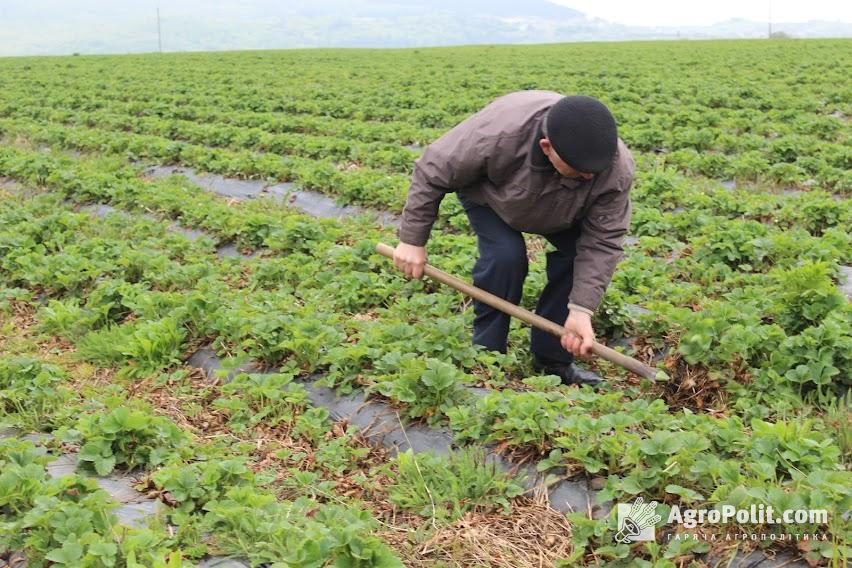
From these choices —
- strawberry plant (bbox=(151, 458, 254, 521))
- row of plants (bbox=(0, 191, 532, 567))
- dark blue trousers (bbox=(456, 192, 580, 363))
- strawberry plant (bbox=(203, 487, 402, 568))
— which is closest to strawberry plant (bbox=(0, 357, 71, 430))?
row of plants (bbox=(0, 191, 532, 567))

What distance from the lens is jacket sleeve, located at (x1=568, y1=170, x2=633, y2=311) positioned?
12.8ft

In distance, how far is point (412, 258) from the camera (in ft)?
14.0

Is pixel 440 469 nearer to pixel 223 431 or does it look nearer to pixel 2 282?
pixel 223 431

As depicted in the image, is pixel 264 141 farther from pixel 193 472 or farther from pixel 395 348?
pixel 193 472

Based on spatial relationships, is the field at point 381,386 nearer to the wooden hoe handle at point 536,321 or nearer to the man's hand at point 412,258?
the wooden hoe handle at point 536,321

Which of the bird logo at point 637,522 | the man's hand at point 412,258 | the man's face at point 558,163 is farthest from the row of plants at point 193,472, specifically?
the man's face at point 558,163

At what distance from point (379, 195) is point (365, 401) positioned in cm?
439

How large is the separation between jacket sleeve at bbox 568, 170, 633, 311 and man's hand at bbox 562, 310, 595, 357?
0.21 feet

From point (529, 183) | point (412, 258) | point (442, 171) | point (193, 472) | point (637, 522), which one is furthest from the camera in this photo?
point (412, 258)

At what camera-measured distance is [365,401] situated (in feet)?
13.5

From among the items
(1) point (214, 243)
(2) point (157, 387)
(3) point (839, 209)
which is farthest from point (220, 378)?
(3) point (839, 209)

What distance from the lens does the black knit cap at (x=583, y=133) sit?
335cm

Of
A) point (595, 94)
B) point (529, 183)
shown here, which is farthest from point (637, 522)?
point (595, 94)

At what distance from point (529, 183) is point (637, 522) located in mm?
1719
